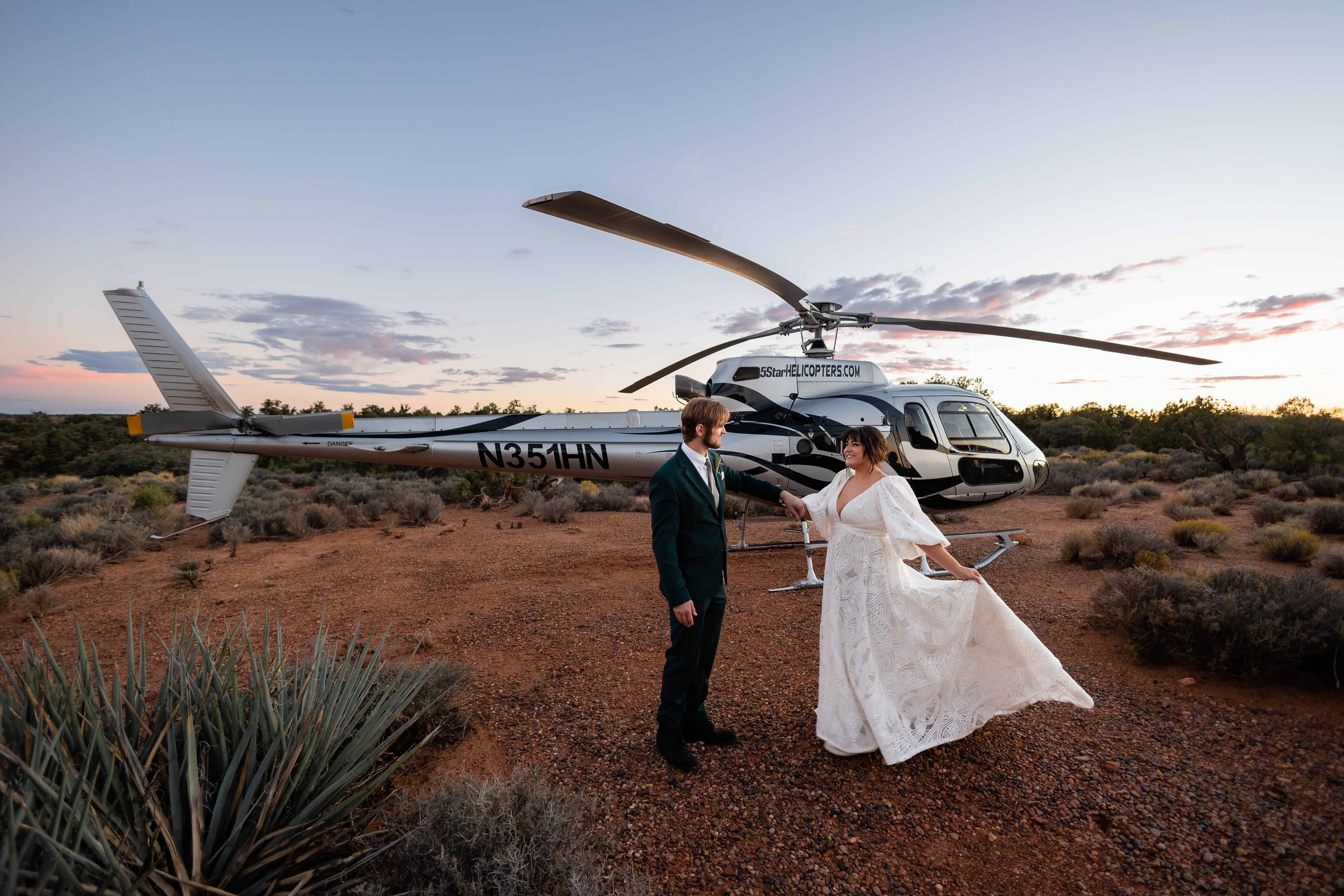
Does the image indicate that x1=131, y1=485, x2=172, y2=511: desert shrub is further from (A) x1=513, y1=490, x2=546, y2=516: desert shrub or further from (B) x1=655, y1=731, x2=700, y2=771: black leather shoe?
(B) x1=655, y1=731, x2=700, y2=771: black leather shoe

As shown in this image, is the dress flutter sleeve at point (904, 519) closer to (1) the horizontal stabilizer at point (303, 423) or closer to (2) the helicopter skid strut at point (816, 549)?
(2) the helicopter skid strut at point (816, 549)

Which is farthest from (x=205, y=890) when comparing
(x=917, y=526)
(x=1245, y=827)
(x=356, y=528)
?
(x=356, y=528)

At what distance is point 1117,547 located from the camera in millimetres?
8203

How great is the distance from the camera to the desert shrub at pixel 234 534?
33.8 ft

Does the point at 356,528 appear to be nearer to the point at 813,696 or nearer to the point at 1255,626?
→ the point at 813,696

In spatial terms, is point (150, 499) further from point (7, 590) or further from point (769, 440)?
point (769, 440)

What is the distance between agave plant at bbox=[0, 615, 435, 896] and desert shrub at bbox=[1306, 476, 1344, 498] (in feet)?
66.4

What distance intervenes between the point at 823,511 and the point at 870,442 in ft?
1.85

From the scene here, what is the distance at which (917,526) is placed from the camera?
3.34 m

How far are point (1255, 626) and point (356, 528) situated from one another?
13801mm

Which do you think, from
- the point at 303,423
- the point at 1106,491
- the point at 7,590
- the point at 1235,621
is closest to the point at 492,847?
the point at 1235,621

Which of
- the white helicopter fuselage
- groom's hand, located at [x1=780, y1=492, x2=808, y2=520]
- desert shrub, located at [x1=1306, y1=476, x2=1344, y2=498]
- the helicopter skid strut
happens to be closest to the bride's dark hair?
groom's hand, located at [x1=780, y1=492, x2=808, y2=520]

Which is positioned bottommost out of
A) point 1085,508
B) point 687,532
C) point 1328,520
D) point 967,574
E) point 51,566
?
point 1085,508

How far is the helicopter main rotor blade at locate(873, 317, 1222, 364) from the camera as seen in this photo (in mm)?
6676
